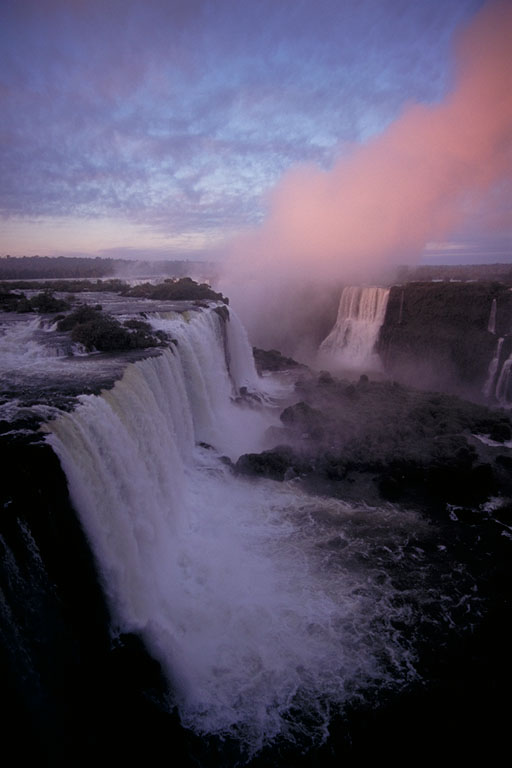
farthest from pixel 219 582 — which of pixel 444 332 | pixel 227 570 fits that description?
pixel 444 332

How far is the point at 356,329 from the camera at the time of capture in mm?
28984

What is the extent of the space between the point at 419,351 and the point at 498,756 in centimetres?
2201

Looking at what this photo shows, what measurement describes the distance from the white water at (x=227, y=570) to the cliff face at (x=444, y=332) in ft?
49.2

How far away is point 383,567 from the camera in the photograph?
9.30m

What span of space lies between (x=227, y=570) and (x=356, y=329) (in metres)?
22.7

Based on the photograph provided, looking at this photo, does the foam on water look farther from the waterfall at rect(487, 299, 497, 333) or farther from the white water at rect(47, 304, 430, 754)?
the waterfall at rect(487, 299, 497, 333)

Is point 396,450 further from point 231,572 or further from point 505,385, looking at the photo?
point 505,385

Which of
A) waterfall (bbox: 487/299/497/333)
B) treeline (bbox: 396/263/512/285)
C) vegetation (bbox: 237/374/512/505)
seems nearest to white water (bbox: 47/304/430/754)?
vegetation (bbox: 237/374/512/505)

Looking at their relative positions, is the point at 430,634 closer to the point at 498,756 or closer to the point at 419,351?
the point at 498,756

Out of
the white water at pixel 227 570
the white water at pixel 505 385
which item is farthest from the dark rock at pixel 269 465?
the white water at pixel 505 385

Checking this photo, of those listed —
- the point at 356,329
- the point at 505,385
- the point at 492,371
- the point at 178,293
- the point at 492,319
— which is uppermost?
the point at 178,293

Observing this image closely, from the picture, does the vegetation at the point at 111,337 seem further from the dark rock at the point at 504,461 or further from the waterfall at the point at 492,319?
the waterfall at the point at 492,319

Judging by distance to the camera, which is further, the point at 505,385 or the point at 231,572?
the point at 505,385

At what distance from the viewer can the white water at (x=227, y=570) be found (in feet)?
21.1
